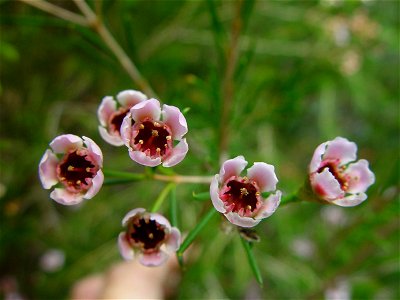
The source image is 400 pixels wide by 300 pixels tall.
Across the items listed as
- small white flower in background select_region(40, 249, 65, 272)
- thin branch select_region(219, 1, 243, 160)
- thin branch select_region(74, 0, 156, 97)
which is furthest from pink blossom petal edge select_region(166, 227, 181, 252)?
small white flower in background select_region(40, 249, 65, 272)

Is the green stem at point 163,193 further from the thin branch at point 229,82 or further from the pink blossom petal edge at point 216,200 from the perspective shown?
the thin branch at point 229,82

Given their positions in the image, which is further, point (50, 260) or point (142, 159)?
point (50, 260)

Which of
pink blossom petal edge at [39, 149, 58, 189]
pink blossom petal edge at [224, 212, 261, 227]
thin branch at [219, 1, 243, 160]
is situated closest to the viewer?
pink blossom petal edge at [224, 212, 261, 227]

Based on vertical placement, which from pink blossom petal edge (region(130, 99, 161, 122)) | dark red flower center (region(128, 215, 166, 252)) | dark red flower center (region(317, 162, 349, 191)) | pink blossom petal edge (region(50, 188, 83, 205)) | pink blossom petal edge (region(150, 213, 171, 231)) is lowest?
dark red flower center (region(128, 215, 166, 252))

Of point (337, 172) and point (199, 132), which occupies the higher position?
point (337, 172)

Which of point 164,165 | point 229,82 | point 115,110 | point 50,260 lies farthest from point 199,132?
point 50,260

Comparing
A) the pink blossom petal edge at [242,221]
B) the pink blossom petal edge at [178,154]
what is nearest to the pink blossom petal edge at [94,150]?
the pink blossom petal edge at [178,154]

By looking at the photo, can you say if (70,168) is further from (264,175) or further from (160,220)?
(264,175)

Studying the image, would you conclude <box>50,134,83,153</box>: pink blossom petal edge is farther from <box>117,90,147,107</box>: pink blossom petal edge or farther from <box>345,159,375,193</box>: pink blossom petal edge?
<box>345,159,375,193</box>: pink blossom petal edge
